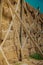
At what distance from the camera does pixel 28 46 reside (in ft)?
15.8

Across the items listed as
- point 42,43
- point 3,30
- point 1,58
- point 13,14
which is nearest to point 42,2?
point 42,43

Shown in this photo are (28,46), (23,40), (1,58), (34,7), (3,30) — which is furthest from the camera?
(34,7)

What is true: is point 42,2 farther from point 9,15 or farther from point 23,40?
point 9,15

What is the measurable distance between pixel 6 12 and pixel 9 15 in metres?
0.11

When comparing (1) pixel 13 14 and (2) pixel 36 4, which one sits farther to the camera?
(2) pixel 36 4

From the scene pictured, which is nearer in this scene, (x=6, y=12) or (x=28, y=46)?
(x=6, y=12)

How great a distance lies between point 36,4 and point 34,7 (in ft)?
0.35

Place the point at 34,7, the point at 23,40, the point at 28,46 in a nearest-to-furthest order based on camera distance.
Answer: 1. the point at 23,40
2. the point at 28,46
3. the point at 34,7

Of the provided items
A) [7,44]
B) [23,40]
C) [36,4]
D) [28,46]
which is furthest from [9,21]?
[36,4]

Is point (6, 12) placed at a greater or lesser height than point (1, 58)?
greater

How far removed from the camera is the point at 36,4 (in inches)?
201

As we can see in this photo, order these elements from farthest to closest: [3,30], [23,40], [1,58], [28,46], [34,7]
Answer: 1. [34,7]
2. [28,46]
3. [23,40]
4. [3,30]
5. [1,58]

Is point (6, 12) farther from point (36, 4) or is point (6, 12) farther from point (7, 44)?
point (36, 4)

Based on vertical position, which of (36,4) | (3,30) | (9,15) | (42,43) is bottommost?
(42,43)
